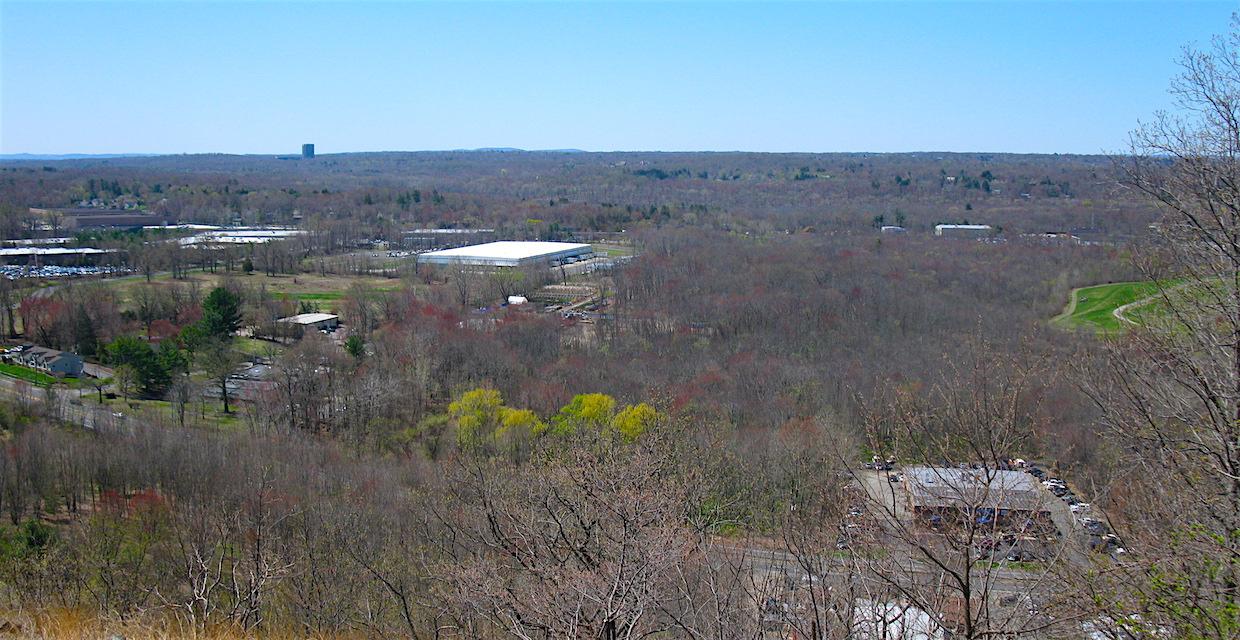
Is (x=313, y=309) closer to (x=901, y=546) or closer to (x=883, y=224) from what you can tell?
(x=901, y=546)

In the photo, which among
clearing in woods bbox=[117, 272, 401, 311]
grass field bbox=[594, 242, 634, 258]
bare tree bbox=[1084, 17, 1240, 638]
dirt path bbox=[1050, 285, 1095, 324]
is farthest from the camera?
grass field bbox=[594, 242, 634, 258]

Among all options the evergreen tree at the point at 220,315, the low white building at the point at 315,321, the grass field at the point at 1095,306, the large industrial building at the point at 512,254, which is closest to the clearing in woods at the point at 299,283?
the low white building at the point at 315,321

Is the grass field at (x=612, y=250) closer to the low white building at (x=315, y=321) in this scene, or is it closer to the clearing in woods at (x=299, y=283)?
the clearing in woods at (x=299, y=283)

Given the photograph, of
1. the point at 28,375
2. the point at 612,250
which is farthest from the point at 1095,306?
the point at 28,375

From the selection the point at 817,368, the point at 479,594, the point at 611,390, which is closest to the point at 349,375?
the point at 611,390

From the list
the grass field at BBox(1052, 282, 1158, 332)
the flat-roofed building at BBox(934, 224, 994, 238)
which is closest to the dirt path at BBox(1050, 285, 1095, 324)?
the grass field at BBox(1052, 282, 1158, 332)

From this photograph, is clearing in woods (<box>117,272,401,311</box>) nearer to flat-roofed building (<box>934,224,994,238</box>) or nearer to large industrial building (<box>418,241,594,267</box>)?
large industrial building (<box>418,241,594,267</box>)

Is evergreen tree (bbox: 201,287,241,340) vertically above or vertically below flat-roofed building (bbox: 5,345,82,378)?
above
